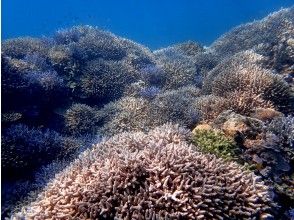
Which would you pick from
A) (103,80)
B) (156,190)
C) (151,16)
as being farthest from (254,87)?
(151,16)

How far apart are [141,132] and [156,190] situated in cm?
167

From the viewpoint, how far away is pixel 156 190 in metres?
3.04

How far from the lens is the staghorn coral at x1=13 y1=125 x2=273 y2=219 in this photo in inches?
117

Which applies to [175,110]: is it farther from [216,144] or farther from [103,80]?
[103,80]

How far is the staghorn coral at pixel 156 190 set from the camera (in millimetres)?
2961

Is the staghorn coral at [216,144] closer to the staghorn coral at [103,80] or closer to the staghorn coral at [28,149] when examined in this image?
the staghorn coral at [28,149]

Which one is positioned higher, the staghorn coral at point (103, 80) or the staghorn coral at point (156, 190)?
the staghorn coral at point (103, 80)

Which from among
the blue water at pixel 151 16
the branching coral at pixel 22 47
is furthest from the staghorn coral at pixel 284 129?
the blue water at pixel 151 16

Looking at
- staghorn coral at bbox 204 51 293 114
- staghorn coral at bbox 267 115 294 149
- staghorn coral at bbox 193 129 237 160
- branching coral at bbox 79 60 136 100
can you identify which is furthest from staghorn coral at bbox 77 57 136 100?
staghorn coral at bbox 267 115 294 149

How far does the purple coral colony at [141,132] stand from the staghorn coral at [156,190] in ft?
0.04

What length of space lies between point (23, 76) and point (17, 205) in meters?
2.73

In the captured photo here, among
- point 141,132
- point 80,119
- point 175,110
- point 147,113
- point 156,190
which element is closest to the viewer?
point 156,190

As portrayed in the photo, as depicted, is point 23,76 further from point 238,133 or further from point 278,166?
point 278,166

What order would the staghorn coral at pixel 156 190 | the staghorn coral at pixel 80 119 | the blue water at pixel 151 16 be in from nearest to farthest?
1. the staghorn coral at pixel 156 190
2. the staghorn coral at pixel 80 119
3. the blue water at pixel 151 16
